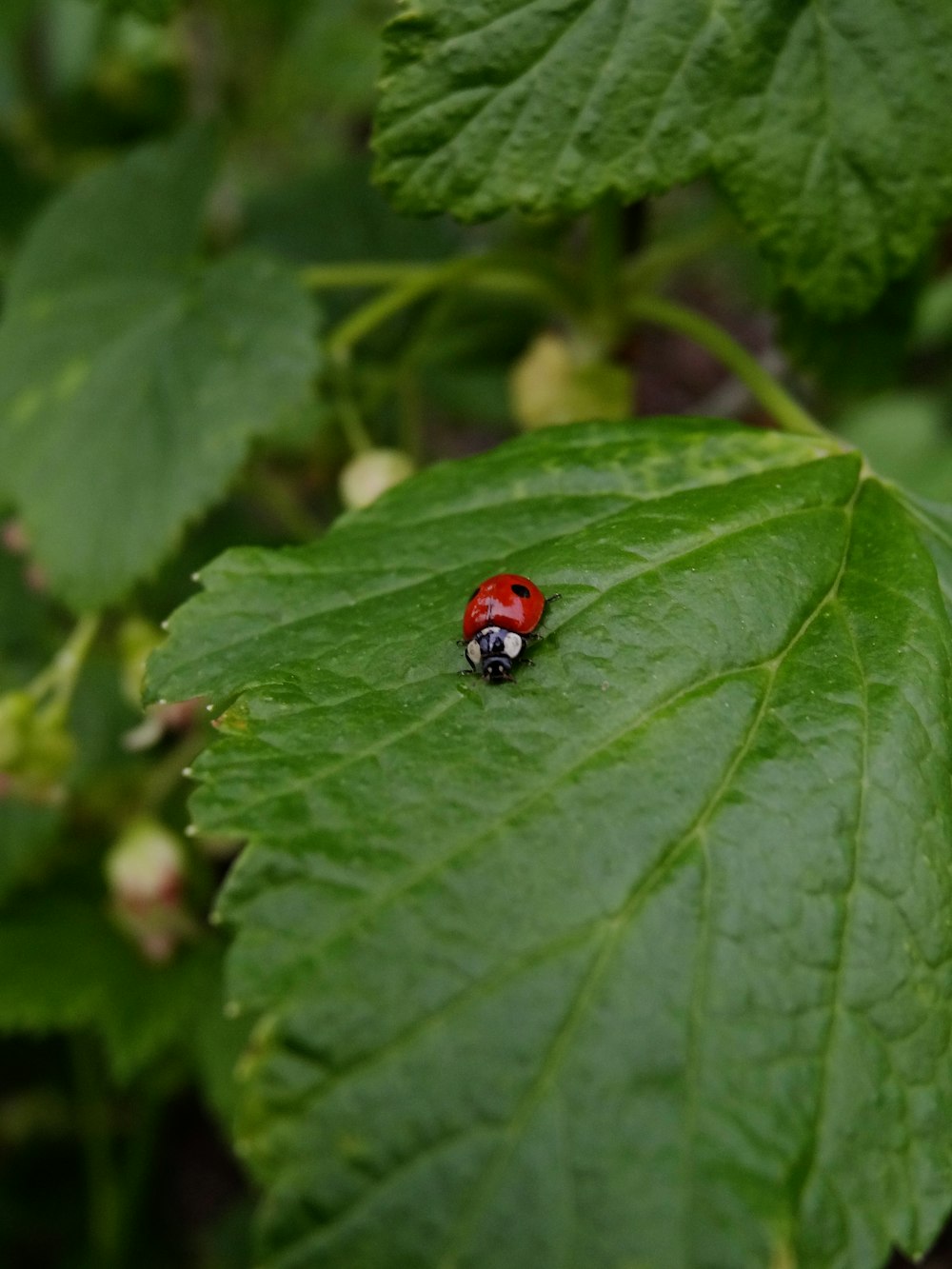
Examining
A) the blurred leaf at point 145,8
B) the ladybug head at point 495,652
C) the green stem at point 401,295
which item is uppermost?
the blurred leaf at point 145,8

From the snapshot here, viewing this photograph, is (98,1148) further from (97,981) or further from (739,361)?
(739,361)

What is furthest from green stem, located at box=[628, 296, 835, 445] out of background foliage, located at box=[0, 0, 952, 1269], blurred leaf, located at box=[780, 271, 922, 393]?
blurred leaf, located at box=[780, 271, 922, 393]

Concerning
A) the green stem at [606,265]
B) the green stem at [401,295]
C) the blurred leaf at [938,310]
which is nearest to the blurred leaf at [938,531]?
the green stem at [606,265]

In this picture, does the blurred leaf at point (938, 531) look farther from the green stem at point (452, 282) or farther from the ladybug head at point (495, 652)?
the green stem at point (452, 282)

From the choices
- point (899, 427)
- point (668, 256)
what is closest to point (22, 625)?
point (668, 256)

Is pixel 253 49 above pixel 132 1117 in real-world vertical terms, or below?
above

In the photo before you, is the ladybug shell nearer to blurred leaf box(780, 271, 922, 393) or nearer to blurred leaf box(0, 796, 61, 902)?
blurred leaf box(780, 271, 922, 393)

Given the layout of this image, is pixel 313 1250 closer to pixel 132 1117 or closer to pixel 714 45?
pixel 714 45

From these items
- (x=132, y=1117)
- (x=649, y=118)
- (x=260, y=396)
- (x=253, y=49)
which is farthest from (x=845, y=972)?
(x=253, y=49)
